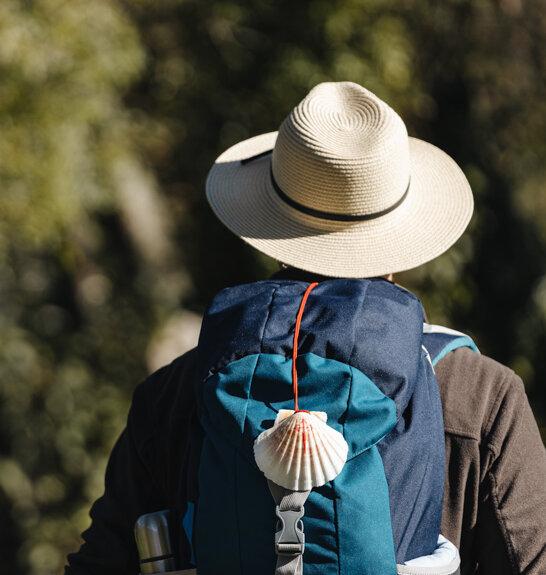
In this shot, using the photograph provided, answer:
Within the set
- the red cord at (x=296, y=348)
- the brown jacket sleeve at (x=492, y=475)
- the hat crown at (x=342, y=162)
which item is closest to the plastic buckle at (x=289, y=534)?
the red cord at (x=296, y=348)

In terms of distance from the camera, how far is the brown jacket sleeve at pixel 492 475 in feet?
3.89

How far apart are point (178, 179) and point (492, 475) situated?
136 inches

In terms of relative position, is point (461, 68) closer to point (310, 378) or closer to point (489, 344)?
point (489, 344)

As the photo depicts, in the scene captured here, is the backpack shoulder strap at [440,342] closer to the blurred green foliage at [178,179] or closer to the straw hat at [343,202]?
the straw hat at [343,202]

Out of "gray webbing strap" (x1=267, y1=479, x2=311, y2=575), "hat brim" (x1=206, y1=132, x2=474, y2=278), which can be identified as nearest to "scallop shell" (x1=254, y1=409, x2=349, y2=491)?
"gray webbing strap" (x1=267, y1=479, x2=311, y2=575)

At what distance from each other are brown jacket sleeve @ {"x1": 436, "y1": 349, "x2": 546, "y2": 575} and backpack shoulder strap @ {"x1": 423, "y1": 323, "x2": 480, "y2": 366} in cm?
2

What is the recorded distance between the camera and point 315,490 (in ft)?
3.56

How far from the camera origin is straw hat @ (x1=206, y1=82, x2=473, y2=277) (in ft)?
4.66

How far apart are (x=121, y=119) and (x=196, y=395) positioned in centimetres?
293

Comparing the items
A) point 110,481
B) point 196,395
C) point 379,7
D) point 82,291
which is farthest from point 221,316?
point 82,291

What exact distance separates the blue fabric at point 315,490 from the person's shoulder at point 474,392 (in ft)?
0.50

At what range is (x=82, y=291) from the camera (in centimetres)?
426

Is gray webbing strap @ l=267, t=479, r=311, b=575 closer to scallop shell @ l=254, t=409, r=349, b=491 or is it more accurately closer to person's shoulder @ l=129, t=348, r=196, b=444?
scallop shell @ l=254, t=409, r=349, b=491

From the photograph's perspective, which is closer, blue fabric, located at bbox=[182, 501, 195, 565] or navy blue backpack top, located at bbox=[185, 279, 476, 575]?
navy blue backpack top, located at bbox=[185, 279, 476, 575]
